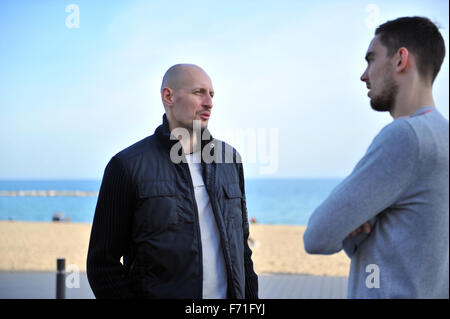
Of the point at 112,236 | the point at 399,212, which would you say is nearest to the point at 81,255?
the point at 112,236

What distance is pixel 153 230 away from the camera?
225 centimetres

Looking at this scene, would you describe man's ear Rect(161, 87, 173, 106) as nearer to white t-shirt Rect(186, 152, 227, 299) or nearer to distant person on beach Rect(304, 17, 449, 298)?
white t-shirt Rect(186, 152, 227, 299)

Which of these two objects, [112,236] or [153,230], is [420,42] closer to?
[153,230]

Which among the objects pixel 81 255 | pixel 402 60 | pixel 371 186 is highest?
pixel 402 60

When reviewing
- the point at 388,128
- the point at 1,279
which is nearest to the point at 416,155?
the point at 388,128

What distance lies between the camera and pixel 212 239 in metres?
2.35

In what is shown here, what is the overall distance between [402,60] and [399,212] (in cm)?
52

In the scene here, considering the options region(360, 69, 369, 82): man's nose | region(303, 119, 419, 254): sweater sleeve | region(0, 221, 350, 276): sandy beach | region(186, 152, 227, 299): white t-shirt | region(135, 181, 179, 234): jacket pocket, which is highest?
region(360, 69, 369, 82): man's nose

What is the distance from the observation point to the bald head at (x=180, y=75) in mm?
2500

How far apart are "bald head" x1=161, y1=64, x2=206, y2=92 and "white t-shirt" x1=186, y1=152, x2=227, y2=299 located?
0.54m

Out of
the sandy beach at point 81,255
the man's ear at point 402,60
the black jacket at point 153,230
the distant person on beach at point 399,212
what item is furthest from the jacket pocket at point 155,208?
the sandy beach at point 81,255

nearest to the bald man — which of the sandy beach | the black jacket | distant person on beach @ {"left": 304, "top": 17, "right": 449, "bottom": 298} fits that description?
the black jacket

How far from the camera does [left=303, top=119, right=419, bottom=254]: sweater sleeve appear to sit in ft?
4.74
